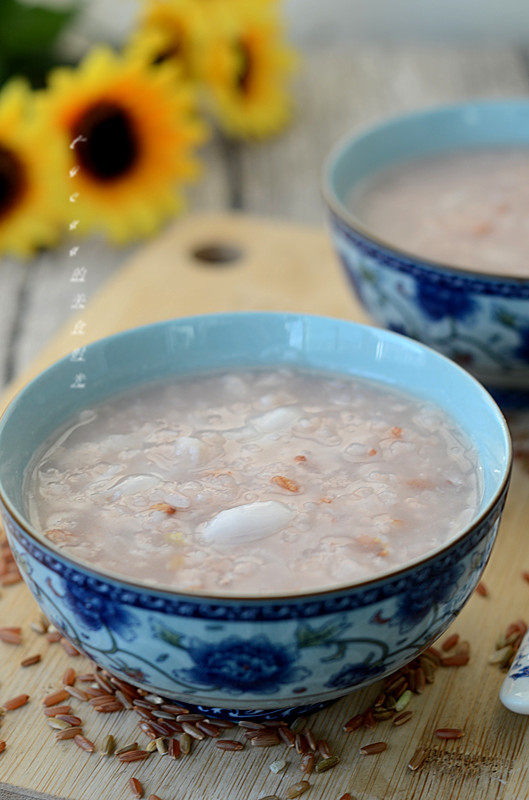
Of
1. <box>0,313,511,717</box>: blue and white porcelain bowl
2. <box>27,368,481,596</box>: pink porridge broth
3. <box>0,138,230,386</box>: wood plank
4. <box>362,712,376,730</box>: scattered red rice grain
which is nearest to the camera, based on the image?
<box>0,313,511,717</box>: blue and white porcelain bowl

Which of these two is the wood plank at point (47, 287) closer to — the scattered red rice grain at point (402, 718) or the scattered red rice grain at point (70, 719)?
the scattered red rice grain at point (70, 719)

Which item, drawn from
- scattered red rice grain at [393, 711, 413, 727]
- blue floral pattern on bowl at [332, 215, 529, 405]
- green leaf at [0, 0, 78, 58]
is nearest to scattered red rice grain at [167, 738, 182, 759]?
scattered red rice grain at [393, 711, 413, 727]

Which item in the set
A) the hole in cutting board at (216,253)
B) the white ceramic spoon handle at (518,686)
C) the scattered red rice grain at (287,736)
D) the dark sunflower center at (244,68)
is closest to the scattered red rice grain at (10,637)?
the scattered red rice grain at (287,736)

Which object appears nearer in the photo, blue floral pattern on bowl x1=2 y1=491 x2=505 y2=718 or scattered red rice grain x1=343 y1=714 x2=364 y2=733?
blue floral pattern on bowl x1=2 y1=491 x2=505 y2=718

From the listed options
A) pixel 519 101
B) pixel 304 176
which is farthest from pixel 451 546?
pixel 304 176

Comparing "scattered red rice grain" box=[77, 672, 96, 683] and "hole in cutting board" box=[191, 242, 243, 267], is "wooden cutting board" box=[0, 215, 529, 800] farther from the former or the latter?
"hole in cutting board" box=[191, 242, 243, 267]

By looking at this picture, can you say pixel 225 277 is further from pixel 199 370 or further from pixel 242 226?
pixel 199 370
